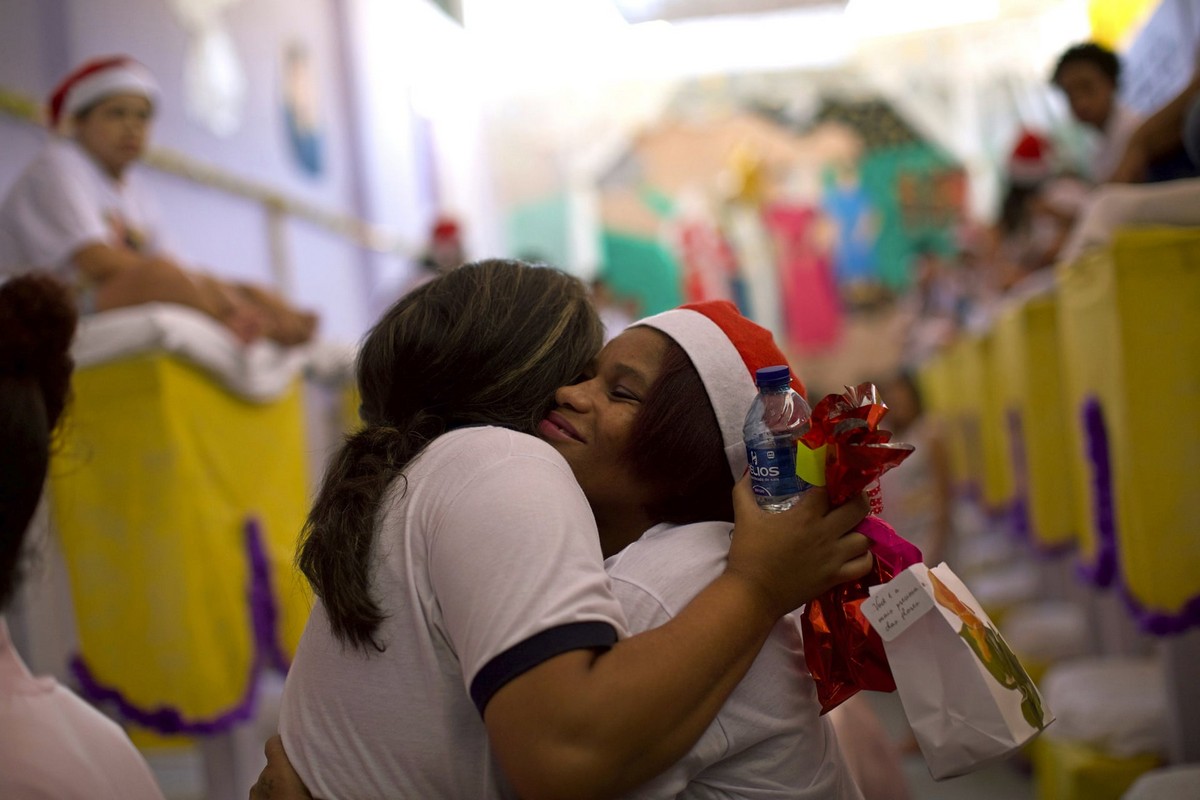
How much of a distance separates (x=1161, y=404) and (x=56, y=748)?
1.75 meters

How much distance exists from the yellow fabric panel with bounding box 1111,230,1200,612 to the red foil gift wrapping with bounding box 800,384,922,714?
97 centimetres

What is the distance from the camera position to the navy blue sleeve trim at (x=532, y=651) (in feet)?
2.81

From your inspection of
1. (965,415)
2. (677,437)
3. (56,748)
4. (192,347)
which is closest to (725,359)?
(677,437)

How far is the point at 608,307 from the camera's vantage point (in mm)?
6996

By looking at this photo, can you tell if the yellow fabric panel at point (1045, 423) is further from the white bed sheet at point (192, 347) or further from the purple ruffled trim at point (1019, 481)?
the white bed sheet at point (192, 347)

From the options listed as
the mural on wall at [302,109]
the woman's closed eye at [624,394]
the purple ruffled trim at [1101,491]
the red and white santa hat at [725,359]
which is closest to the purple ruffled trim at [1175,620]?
the purple ruffled trim at [1101,491]

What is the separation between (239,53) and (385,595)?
459 cm

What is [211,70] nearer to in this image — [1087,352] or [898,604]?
[1087,352]

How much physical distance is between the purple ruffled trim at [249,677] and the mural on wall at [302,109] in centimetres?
367

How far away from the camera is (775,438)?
1.06 m

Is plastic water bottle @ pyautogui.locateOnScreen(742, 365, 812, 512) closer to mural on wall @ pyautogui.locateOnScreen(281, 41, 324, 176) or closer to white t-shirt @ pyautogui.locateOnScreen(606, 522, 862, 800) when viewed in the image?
white t-shirt @ pyautogui.locateOnScreen(606, 522, 862, 800)

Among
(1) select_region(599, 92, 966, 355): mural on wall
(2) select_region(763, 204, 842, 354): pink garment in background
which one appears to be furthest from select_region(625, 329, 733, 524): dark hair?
(2) select_region(763, 204, 842, 354): pink garment in background

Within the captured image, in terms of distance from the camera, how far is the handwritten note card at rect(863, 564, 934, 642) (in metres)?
1.04

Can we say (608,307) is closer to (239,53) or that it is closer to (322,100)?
(322,100)
